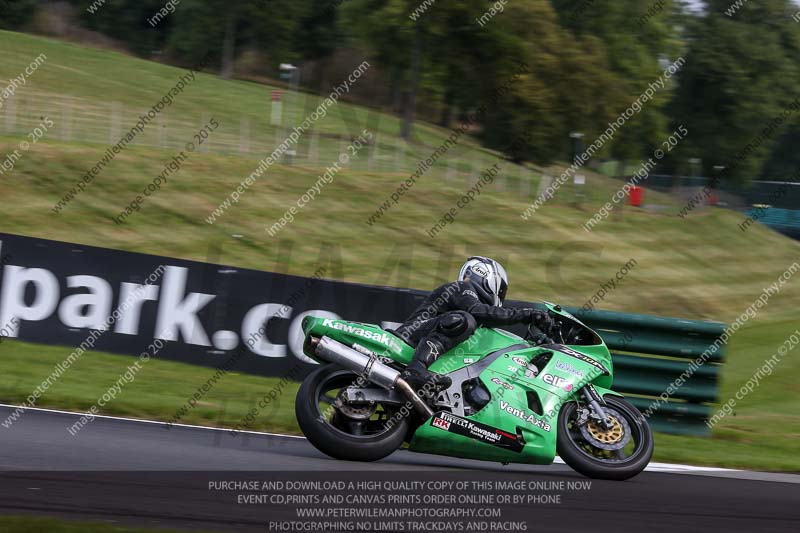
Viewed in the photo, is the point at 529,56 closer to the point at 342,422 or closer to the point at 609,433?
the point at 609,433

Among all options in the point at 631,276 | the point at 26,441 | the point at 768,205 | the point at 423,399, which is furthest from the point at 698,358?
the point at 768,205

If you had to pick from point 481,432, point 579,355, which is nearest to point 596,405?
point 579,355

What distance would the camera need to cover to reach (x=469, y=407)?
800cm

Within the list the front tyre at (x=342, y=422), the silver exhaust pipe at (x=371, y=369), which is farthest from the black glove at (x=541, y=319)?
the front tyre at (x=342, y=422)

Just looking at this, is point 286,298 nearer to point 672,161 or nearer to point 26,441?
point 26,441

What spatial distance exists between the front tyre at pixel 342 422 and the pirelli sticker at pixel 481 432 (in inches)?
12.8

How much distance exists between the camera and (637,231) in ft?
97.7

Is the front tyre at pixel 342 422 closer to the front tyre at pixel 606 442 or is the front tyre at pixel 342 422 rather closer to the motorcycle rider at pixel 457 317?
the motorcycle rider at pixel 457 317

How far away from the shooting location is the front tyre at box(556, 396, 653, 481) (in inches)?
309

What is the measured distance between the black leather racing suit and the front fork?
0.69 meters

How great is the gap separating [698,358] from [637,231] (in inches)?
756

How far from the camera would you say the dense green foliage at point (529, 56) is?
39062 millimetres

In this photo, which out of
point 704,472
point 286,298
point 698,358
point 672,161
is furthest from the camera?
point 672,161

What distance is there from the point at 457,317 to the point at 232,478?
224 cm
